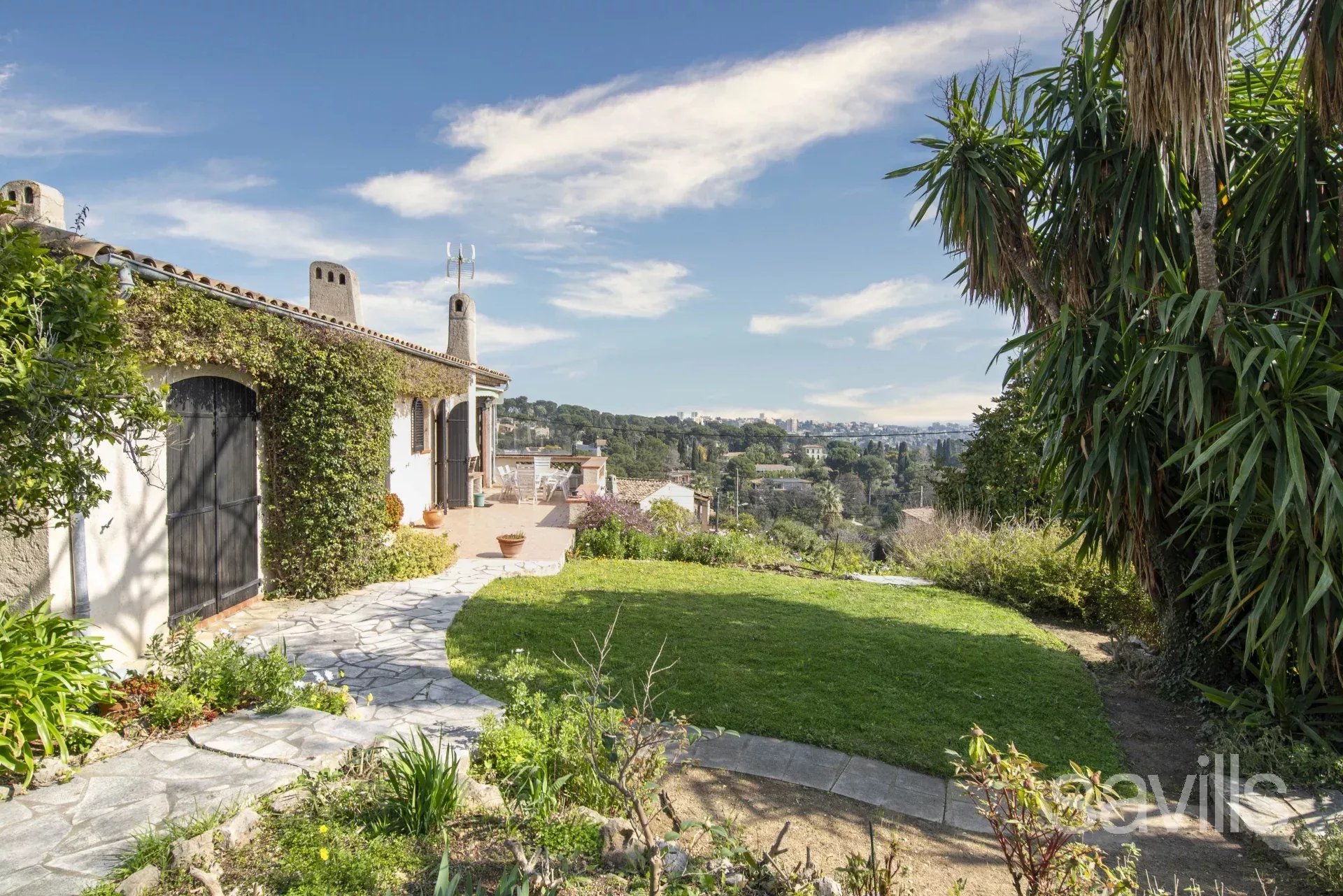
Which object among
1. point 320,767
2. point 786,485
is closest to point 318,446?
point 320,767

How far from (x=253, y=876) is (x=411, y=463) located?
11.3m

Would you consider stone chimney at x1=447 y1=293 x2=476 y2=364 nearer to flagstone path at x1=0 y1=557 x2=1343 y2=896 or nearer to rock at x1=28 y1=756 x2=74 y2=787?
flagstone path at x1=0 y1=557 x2=1343 y2=896

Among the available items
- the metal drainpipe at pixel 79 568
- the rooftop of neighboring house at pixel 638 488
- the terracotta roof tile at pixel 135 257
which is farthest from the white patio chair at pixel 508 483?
the metal drainpipe at pixel 79 568

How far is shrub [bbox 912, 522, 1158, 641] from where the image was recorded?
8.27m

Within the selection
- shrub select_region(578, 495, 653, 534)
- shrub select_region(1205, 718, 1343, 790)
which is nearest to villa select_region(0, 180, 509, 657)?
shrub select_region(578, 495, 653, 534)

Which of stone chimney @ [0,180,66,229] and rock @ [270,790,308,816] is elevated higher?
stone chimney @ [0,180,66,229]

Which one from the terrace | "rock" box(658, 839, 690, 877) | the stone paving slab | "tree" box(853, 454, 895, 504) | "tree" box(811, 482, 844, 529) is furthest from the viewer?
"tree" box(853, 454, 895, 504)

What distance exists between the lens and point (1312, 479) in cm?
402

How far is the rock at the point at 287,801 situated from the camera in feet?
10.4

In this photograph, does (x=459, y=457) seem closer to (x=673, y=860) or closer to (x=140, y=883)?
(x=140, y=883)

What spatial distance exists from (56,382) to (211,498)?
3699mm

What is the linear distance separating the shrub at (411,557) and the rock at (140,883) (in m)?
6.19

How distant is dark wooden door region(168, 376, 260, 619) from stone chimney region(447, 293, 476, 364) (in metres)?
11.7

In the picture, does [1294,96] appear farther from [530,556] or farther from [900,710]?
[530,556]
